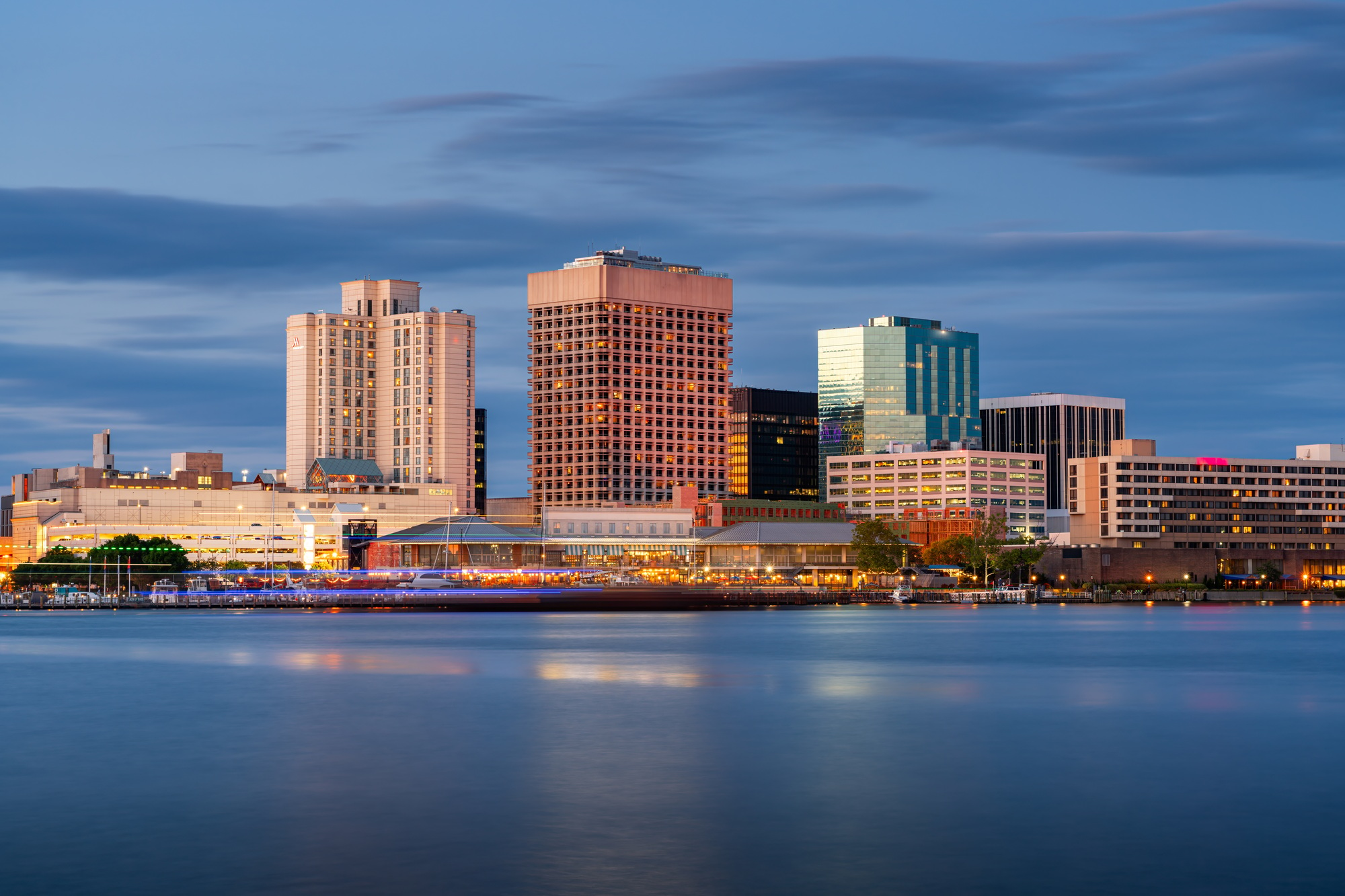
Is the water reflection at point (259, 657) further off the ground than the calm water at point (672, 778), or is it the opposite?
the calm water at point (672, 778)

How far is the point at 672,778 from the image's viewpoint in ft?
173

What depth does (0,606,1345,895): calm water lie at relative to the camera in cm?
3841

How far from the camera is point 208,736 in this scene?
65125 millimetres

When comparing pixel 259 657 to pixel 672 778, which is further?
pixel 259 657

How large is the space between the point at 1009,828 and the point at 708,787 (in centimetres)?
1059

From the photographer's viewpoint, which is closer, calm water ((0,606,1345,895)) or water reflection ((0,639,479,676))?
calm water ((0,606,1345,895))

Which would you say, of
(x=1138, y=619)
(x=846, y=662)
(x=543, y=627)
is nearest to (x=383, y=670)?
(x=846, y=662)

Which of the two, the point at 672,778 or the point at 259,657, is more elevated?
the point at 672,778

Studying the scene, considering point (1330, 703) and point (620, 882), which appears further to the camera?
point (1330, 703)

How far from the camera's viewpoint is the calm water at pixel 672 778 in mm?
38406

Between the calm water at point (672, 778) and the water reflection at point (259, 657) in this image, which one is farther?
the water reflection at point (259, 657)

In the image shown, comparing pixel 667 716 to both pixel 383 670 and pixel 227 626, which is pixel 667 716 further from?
pixel 227 626

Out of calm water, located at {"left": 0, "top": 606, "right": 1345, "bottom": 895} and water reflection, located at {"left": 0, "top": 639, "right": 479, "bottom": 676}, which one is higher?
calm water, located at {"left": 0, "top": 606, "right": 1345, "bottom": 895}

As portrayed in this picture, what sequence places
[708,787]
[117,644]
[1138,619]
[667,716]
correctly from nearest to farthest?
[708,787], [667,716], [117,644], [1138,619]
